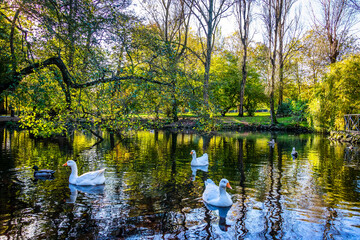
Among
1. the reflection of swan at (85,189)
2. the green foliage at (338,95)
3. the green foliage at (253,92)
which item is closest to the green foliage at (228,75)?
the green foliage at (253,92)

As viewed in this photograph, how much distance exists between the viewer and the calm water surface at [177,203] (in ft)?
22.6

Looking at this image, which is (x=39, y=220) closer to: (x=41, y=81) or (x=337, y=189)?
(x=41, y=81)

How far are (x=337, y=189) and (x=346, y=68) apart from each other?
2370 centimetres

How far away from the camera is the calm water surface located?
6.88 meters

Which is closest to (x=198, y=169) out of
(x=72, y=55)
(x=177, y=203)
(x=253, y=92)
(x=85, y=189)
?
(x=177, y=203)

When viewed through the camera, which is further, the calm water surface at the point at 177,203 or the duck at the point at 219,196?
the duck at the point at 219,196

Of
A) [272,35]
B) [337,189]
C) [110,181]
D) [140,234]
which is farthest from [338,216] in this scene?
[272,35]

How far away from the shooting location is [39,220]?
7371 millimetres

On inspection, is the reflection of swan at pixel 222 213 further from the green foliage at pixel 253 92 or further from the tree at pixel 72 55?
the green foliage at pixel 253 92

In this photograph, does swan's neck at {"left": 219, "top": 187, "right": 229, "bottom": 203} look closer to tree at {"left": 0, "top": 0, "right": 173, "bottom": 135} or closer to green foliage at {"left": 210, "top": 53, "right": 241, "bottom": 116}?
tree at {"left": 0, "top": 0, "right": 173, "bottom": 135}

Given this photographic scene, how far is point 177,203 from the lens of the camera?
8828 mm

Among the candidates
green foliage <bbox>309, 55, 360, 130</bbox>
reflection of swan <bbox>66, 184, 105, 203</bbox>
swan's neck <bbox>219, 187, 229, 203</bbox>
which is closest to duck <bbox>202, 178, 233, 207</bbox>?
swan's neck <bbox>219, 187, 229, 203</bbox>

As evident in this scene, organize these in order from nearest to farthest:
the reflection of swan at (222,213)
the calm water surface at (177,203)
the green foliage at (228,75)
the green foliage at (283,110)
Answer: the calm water surface at (177,203) < the reflection of swan at (222,213) < the green foliage at (228,75) < the green foliage at (283,110)

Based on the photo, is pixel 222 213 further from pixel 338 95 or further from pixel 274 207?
pixel 338 95
